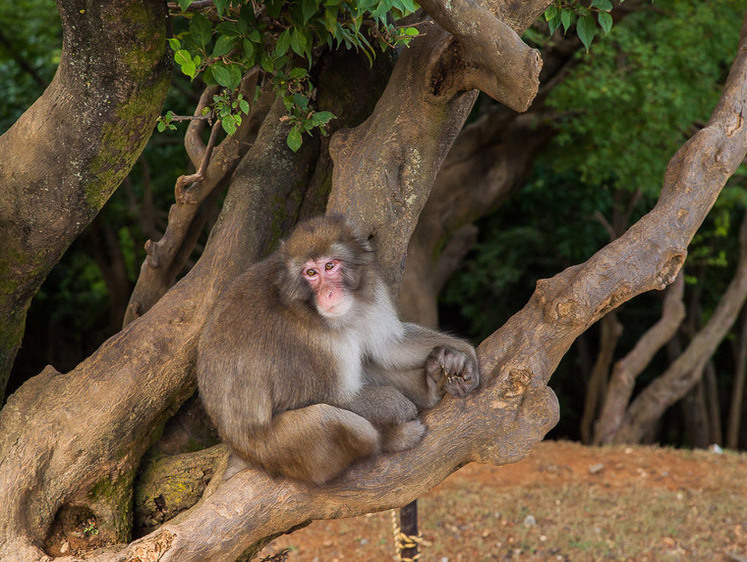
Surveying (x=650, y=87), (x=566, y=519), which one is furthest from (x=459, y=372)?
(x=650, y=87)

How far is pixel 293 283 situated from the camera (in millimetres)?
3043

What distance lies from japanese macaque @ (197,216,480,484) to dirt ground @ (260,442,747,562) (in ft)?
7.95

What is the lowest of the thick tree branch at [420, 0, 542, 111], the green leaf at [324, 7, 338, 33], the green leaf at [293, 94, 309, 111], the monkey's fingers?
the monkey's fingers

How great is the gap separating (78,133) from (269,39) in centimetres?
84

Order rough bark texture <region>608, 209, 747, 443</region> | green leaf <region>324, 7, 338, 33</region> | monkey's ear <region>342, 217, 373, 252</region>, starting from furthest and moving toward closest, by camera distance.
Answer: rough bark texture <region>608, 209, 747, 443</region> < monkey's ear <region>342, 217, 373, 252</region> < green leaf <region>324, 7, 338, 33</region>

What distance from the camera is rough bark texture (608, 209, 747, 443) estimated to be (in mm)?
9195

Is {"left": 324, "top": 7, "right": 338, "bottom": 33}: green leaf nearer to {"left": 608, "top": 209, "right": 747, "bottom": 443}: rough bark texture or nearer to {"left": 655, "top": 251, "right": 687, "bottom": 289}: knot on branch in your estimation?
{"left": 655, "top": 251, "right": 687, "bottom": 289}: knot on branch

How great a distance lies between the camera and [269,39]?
332 centimetres

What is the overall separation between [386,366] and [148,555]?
44.8 inches

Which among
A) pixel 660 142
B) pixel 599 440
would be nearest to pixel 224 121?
pixel 660 142

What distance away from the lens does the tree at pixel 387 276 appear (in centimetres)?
295

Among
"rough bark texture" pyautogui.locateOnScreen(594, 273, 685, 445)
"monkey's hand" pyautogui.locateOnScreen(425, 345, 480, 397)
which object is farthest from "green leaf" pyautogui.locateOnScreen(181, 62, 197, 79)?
"rough bark texture" pyautogui.locateOnScreen(594, 273, 685, 445)

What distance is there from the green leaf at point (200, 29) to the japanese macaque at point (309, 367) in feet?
2.48

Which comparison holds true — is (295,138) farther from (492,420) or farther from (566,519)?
(566,519)
